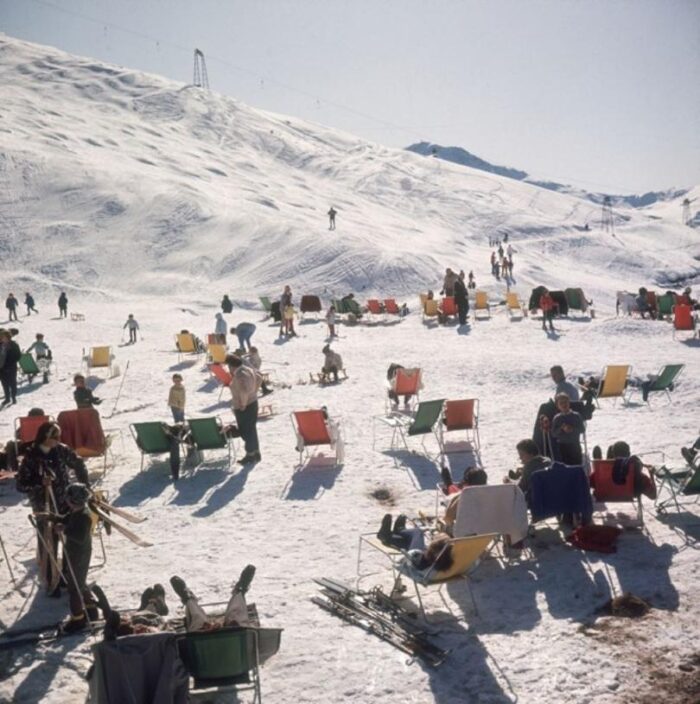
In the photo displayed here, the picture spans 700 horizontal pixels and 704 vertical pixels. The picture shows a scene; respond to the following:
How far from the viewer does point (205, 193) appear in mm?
56469

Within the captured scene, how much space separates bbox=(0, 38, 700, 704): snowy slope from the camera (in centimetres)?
564

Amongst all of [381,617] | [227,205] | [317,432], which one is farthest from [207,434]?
[227,205]

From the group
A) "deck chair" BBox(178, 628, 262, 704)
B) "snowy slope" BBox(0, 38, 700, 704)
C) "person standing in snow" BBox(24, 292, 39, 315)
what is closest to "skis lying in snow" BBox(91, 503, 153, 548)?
"snowy slope" BBox(0, 38, 700, 704)

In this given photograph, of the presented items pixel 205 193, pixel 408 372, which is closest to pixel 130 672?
pixel 408 372

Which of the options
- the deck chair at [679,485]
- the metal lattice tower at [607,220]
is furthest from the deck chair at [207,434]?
the metal lattice tower at [607,220]

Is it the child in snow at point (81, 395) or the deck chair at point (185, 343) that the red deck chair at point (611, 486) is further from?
the deck chair at point (185, 343)

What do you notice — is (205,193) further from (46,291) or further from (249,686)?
(249,686)

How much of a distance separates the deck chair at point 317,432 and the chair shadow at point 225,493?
0.95m

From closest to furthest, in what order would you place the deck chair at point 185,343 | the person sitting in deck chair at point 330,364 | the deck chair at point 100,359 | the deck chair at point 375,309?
1. the person sitting in deck chair at point 330,364
2. the deck chair at point 100,359
3. the deck chair at point 185,343
4. the deck chair at point 375,309

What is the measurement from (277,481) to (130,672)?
19.0ft

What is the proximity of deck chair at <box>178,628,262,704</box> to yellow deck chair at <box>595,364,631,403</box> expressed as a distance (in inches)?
416

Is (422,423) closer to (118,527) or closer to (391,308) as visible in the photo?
(118,527)

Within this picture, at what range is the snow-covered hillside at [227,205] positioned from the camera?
4375 cm

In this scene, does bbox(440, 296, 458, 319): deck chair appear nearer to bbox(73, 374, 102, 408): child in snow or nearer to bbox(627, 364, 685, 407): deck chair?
bbox(627, 364, 685, 407): deck chair
